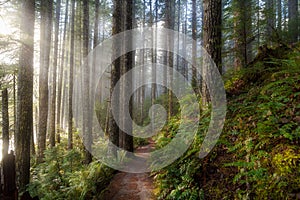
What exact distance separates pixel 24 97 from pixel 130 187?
450cm

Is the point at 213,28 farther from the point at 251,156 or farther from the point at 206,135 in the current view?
the point at 251,156

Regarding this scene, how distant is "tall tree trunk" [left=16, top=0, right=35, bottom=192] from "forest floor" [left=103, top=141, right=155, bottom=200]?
307cm

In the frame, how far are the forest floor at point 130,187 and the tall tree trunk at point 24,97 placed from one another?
3.07m

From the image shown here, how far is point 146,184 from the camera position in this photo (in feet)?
17.3

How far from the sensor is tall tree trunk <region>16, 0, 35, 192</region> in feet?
20.1

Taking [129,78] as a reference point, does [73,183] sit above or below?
below

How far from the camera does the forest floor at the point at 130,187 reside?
15.5 feet

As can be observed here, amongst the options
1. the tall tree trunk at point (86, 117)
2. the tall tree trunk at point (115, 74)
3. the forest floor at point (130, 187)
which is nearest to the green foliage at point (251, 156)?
the forest floor at point (130, 187)

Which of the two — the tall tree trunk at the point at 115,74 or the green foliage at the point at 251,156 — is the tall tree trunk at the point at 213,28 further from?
the tall tree trunk at the point at 115,74

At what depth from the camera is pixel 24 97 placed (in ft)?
20.5

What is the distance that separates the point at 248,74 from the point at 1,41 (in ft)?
25.1

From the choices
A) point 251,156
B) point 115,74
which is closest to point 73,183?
point 115,74

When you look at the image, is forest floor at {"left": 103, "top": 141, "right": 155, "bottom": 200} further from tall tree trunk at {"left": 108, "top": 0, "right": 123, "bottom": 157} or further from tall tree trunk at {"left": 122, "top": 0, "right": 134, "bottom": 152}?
tall tree trunk at {"left": 122, "top": 0, "right": 134, "bottom": 152}

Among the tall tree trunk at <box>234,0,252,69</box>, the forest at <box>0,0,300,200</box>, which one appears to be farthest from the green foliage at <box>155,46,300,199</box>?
the tall tree trunk at <box>234,0,252,69</box>
